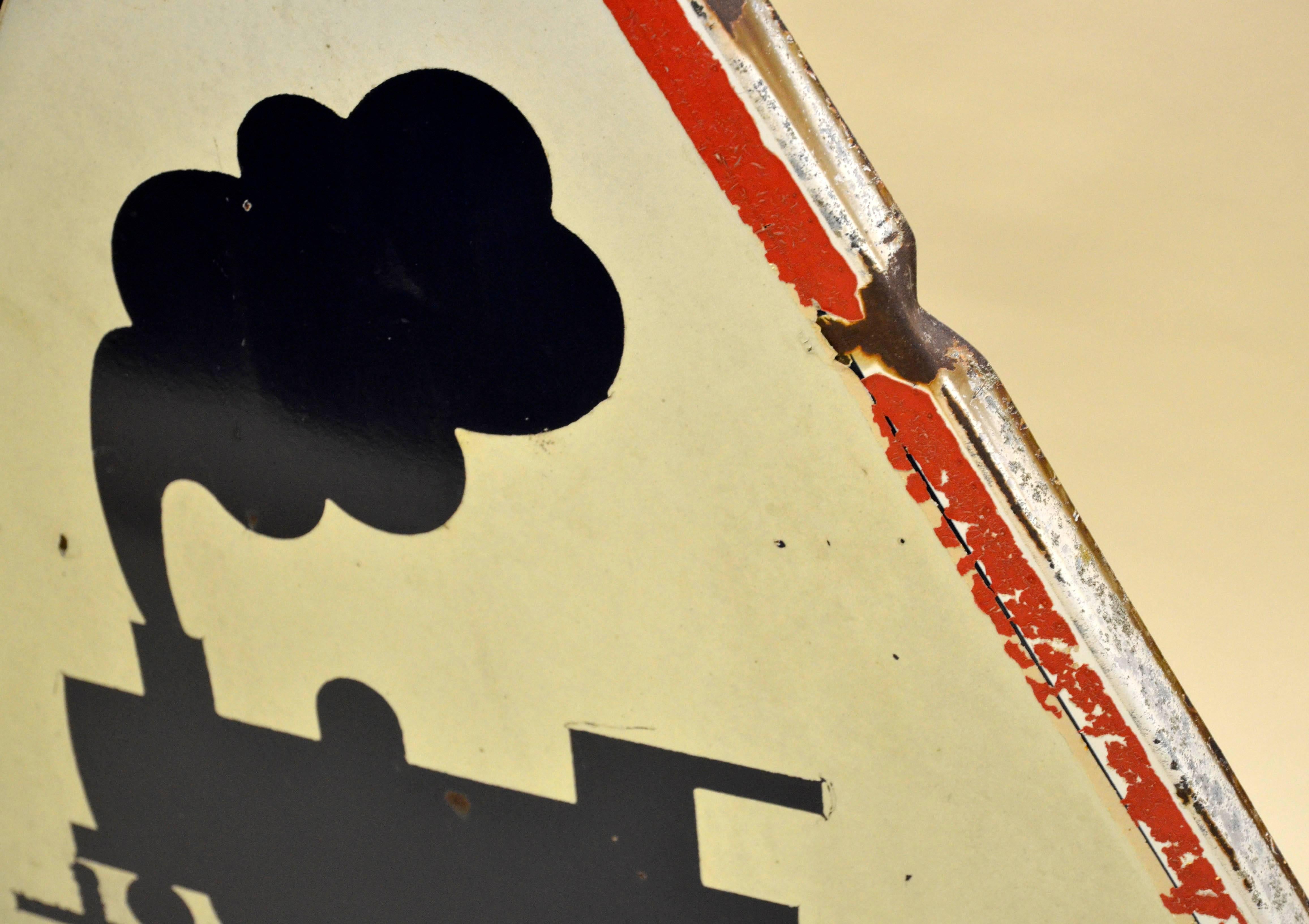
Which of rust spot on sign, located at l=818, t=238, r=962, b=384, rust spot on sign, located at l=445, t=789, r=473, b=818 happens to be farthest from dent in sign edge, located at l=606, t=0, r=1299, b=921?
rust spot on sign, located at l=445, t=789, r=473, b=818

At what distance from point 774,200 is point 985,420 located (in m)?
0.16

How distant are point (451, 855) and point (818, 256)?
1.68ft

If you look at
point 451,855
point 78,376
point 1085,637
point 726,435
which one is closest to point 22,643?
point 78,376

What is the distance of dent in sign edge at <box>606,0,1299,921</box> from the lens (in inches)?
17.1

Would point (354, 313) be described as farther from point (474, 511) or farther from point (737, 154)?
point (737, 154)

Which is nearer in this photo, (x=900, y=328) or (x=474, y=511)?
(x=900, y=328)

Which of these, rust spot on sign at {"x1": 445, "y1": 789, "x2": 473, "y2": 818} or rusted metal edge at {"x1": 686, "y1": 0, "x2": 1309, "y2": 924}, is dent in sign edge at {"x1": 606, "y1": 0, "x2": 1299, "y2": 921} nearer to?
rusted metal edge at {"x1": 686, "y1": 0, "x2": 1309, "y2": 924}

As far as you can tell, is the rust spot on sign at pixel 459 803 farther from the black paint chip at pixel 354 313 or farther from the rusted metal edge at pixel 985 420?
the rusted metal edge at pixel 985 420

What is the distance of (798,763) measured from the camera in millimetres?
562

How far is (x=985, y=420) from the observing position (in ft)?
1.51

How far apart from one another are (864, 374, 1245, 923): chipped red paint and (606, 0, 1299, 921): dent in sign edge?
0.03 ft

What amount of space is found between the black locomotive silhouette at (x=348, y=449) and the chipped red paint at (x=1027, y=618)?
164 mm

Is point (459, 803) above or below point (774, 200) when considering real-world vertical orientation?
below

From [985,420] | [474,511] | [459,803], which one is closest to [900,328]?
[985,420]
